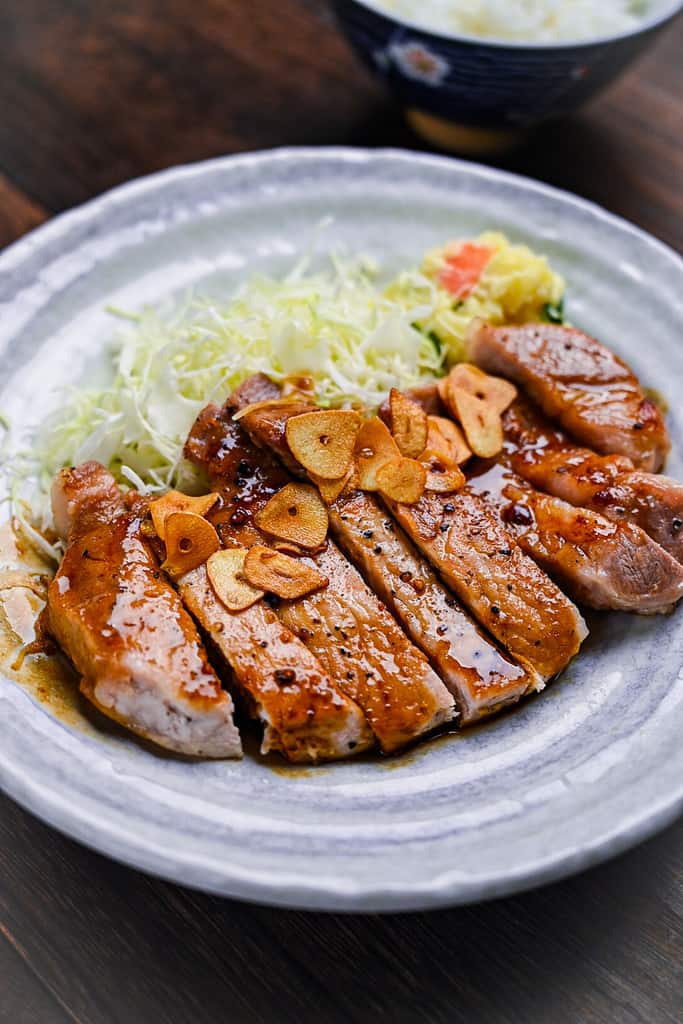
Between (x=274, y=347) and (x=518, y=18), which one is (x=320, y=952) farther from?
(x=518, y=18)

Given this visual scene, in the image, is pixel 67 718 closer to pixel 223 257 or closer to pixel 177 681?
pixel 177 681

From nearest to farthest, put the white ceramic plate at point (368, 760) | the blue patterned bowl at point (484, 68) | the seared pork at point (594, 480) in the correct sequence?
1. the white ceramic plate at point (368, 760)
2. the seared pork at point (594, 480)
3. the blue patterned bowl at point (484, 68)

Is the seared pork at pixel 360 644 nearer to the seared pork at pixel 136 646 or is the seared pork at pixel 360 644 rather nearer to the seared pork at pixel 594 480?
the seared pork at pixel 136 646

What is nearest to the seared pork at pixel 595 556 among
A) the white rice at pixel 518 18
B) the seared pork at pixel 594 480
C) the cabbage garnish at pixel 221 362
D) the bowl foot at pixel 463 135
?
the seared pork at pixel 594 480

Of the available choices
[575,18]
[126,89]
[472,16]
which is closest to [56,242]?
[126,89]

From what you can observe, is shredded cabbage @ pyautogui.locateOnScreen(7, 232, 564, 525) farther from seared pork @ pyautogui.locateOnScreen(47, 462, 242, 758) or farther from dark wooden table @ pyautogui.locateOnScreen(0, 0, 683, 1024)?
Answer: dark wooden table @ pyautogui.locateOnScreen(0, 0, 683, 1024)

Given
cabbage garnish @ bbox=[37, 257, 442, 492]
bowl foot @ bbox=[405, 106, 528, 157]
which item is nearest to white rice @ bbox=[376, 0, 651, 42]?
bowl foot @ bbox=[405, 106, 528, 157]
